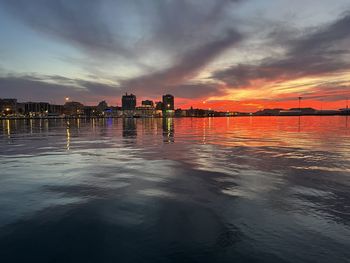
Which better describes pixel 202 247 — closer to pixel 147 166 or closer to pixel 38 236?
pixel 38 236

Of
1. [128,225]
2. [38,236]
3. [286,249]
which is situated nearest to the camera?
[286,249]

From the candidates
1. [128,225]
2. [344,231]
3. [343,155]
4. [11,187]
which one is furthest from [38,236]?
[343,155]

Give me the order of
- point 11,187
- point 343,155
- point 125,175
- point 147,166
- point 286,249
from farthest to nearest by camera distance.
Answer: point 343,155, point 147,166, point 125,175, point 11,187, point 286,249

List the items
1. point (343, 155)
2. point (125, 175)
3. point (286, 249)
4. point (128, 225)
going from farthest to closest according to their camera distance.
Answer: point (343, 155)
point (125, 175)
point (128, 225)
point (286, 249)

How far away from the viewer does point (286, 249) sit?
8172mm

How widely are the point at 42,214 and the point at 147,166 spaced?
32.5 ft

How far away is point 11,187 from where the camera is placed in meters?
14.7

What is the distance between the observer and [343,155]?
2459cm

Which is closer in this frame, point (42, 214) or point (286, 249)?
point (286, 249)

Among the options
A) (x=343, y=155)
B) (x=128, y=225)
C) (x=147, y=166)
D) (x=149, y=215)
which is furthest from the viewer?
(x=343, y=155)

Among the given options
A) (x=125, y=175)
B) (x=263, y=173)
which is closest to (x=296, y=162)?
(x=263, y=173)

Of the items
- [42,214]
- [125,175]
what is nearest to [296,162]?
[125,175]

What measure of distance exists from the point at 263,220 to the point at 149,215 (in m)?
4.12

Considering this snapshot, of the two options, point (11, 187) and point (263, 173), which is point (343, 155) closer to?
point (263, 173)
